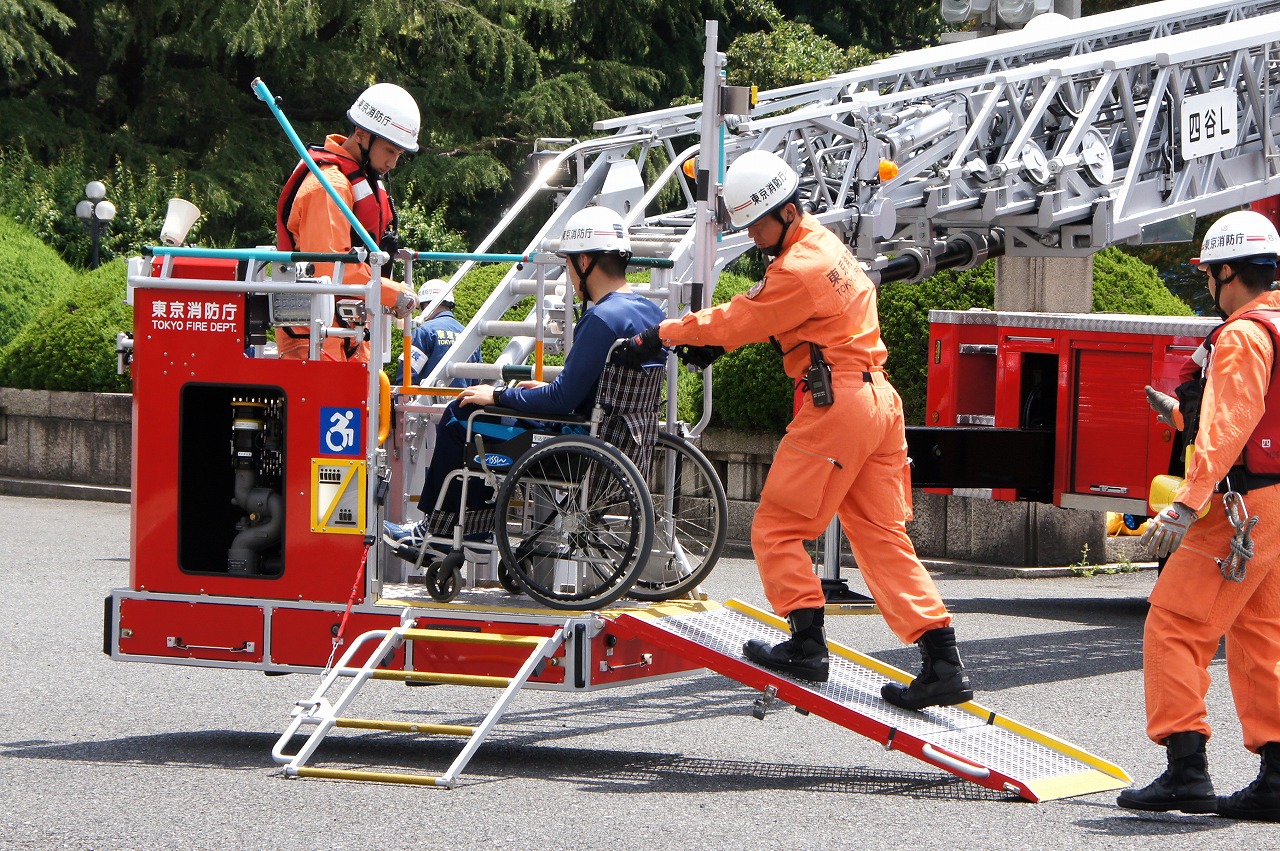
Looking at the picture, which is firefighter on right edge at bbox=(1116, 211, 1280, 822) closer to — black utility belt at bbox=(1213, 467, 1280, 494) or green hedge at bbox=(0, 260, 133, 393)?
black utility belt at bbox=(1213, 467, 1280, 494)

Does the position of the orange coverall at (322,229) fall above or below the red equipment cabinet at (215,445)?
above

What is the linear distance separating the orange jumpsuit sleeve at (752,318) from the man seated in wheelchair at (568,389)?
242mm

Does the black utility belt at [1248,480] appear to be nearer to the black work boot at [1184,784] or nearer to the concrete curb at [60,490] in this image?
the black work boot at [1184,784]

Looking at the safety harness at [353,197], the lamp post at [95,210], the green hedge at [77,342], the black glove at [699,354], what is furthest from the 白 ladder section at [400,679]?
the lamp post at [95,210]

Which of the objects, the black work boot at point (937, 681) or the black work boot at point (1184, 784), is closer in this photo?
the black work boot at point (1184, 784)

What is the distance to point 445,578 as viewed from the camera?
291 inches

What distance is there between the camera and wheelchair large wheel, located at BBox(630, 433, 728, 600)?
24.9ft

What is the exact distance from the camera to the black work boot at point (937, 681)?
6.86m

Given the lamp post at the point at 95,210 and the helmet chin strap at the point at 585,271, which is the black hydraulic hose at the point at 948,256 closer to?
the helmet chin strap at the point at 585,271

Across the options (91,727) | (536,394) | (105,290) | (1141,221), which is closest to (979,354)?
(1141,221)

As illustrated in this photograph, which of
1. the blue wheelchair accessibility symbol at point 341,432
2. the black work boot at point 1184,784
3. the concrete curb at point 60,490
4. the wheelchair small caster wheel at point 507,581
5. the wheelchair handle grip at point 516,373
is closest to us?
the black work boot at point 1184,784

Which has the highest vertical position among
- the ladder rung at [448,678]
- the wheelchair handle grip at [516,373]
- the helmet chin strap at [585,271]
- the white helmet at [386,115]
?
the white helmet at [386,115]

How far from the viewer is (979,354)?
12914 mm

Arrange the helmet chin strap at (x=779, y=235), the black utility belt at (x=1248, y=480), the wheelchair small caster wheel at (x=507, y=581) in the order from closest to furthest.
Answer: the black utility belt at (x=1248, y=480) → the helmet chin strap at (x=779, y=235) → the wheelchair small caster wheel at (x=507, y=581)
